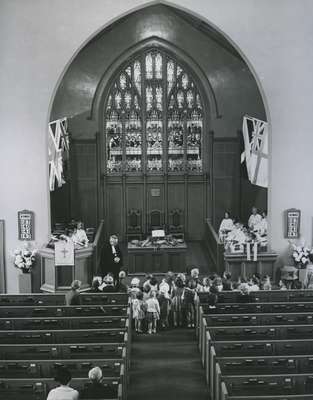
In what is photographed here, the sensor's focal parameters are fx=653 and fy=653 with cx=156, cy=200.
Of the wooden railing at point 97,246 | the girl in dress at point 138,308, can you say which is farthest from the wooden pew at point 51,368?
the wooden railing at point 97,246

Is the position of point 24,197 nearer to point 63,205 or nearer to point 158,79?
point 63,205

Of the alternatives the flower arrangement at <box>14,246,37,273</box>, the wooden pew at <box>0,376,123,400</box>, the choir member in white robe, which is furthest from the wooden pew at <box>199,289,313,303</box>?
the flower arrangement at <box>14,246,37,273</box>

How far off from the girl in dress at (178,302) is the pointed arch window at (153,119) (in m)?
9.97

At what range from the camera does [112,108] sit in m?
24.6

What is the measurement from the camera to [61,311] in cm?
1369

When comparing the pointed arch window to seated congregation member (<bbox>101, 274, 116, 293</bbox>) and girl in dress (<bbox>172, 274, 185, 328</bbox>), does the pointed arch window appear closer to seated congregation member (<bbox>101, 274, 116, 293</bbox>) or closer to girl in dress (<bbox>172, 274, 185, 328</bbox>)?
seated congregation member (<bbox>101, 274, 116, 293</bbox>)

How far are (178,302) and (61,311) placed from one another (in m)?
2.97

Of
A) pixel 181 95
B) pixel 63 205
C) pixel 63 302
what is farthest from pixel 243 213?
pixel 63 302

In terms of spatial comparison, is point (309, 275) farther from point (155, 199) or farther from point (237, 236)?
point (155, 199)

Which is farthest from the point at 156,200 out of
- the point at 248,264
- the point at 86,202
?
the point at 248,264

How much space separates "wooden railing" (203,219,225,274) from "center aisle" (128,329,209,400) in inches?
197

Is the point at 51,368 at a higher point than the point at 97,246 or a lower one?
lower

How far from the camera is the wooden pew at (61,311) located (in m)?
13.5

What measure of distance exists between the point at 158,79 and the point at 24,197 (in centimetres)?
862
